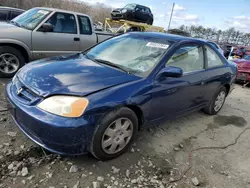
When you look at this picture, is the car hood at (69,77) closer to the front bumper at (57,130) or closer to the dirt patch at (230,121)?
the front bumper at (57,130)

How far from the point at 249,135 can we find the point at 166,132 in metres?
1.67

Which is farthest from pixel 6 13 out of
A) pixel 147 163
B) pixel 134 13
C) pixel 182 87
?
pixel 134 13

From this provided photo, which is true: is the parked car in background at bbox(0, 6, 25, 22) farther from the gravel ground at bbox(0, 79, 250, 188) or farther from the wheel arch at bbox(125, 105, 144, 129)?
the wheel arch at bbox(125, 105, 144, 129)

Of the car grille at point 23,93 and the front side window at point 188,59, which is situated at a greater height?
the front side window at point 188,59

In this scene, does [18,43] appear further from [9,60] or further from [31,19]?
[31,19]

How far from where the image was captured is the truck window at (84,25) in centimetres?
644

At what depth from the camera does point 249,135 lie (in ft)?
14.3

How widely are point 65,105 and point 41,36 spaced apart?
3.79 m

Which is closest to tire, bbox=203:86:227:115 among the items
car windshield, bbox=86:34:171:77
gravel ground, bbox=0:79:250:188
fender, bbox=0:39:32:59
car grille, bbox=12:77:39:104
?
gravel ground, bbox=0:79:250:188

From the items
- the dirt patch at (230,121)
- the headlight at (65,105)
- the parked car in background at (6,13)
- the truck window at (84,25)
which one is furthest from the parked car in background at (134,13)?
the headlight at (65,105)

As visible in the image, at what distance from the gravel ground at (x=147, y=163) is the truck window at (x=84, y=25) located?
317cm

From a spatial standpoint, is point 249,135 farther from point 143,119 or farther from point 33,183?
point 33,183

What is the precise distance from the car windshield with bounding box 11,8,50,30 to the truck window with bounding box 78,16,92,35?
92 cm

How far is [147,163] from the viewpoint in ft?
9.85
